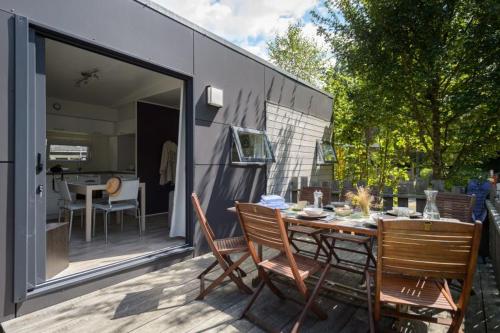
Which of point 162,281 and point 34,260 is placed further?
point 162,281

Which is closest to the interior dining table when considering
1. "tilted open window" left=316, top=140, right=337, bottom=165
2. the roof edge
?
the roof edge

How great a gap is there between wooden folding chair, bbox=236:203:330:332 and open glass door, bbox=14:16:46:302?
71.6 inches

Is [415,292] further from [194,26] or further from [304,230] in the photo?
[194,26]

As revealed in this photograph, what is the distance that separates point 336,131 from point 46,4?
691 cm

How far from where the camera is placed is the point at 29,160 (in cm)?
247

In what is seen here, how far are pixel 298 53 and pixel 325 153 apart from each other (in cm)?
1097

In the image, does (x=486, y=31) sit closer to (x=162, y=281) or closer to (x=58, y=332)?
(x=162, y=281)

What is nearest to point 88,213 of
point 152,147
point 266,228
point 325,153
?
point 152,147

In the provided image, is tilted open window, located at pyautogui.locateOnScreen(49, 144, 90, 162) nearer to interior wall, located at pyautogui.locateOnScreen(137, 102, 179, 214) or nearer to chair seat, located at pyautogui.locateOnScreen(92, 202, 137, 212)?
interior wall, located at pyautogui.locateOnScreen(137, 102, 179, 214)

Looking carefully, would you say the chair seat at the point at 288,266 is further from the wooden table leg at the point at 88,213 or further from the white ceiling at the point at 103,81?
the white ceiling at the point at 103,81

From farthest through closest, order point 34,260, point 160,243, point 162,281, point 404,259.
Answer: point 160,243, point 162,281, point 34,260, point 404,259

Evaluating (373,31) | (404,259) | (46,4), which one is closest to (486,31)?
(373,31)

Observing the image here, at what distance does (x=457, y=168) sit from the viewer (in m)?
4.58

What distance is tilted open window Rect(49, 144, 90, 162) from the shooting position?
747 cm
